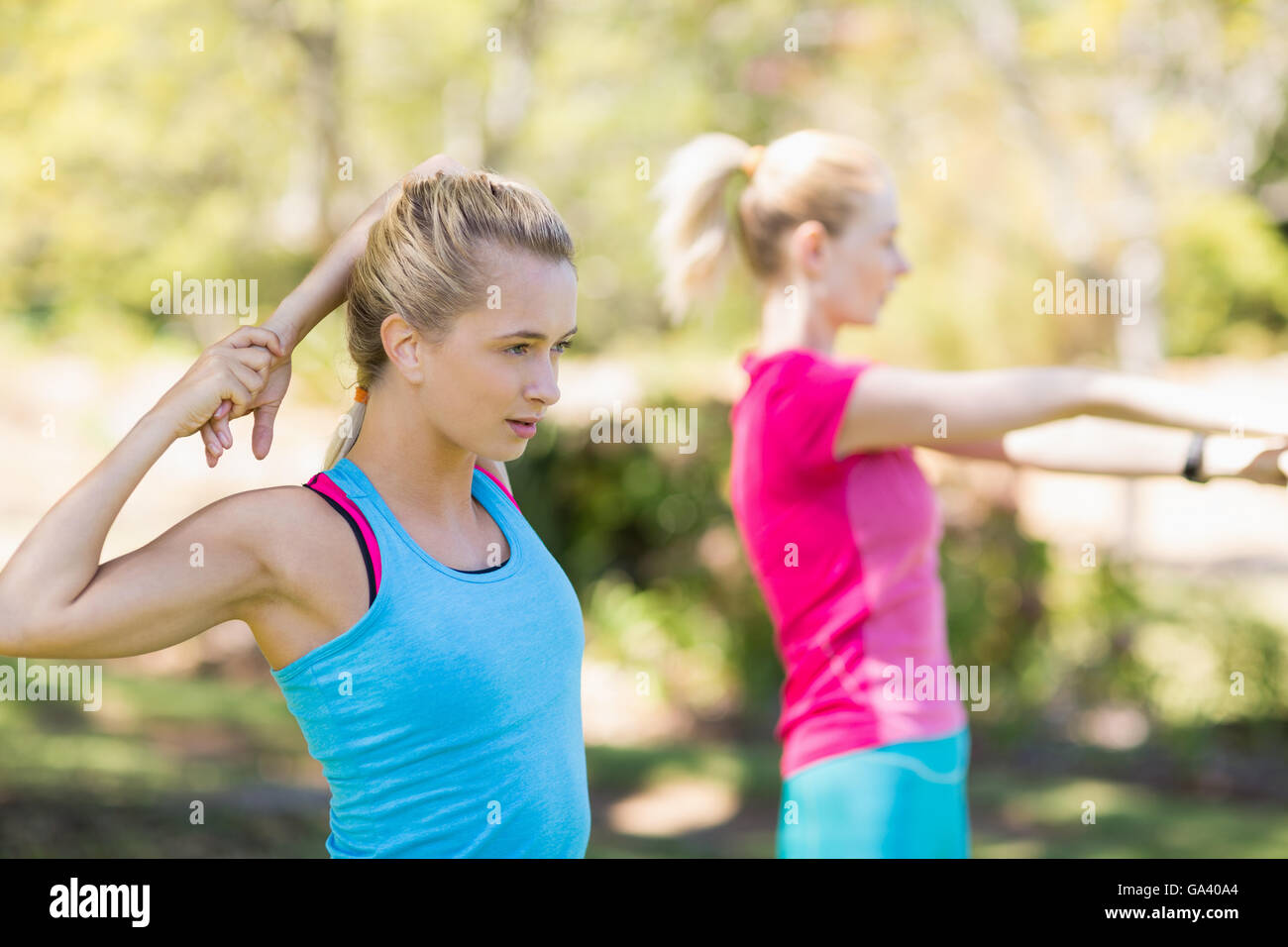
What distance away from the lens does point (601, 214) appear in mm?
16172

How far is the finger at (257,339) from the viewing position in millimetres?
1808

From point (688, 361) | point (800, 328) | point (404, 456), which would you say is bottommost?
point (404, 456)

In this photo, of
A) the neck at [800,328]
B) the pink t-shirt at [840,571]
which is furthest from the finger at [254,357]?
the neck at [800,328]

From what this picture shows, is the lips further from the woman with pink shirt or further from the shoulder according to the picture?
the woman with pink shirt

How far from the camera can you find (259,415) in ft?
6.05

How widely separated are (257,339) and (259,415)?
0.37 ft

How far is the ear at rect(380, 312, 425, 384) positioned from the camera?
182cm

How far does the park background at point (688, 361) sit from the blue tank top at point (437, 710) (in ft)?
5.57

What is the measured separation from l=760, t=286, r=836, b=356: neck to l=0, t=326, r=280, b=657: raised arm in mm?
1421

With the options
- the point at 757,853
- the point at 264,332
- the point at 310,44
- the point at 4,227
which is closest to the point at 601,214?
the point at 310,44

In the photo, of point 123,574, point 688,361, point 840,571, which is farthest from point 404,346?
point 688,361

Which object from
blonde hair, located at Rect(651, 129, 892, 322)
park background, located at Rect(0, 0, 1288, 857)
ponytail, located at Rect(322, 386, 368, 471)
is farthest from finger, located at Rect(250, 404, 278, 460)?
park background, located at Rect(0, 0, 1288, 857)

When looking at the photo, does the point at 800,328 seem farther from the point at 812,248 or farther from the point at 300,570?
the point at 300,570

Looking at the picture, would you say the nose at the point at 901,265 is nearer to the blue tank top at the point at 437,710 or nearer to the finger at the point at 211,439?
the blue tank top at the point at 437,710
